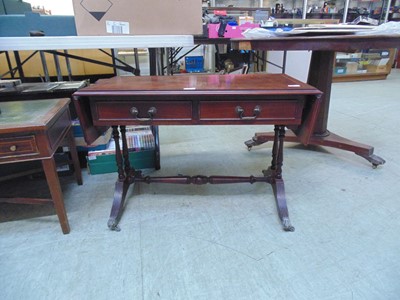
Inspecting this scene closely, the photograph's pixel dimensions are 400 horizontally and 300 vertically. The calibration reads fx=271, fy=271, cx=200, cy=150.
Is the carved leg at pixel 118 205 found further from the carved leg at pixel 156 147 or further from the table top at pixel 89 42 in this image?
the table top at pixel 89 42

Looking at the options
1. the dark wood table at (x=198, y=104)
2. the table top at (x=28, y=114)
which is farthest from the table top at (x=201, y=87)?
the table top at (x=28, y=114)

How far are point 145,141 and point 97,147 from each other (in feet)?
0.99

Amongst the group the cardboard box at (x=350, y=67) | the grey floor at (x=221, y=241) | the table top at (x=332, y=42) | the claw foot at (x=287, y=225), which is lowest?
the grey floor at (x=221, y=241)

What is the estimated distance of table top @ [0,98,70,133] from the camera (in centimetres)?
101

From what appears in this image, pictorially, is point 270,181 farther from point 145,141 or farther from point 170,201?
point 145,141

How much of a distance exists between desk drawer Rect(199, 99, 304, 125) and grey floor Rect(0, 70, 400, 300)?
1.66 feet

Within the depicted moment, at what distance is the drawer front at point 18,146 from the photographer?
101 cm

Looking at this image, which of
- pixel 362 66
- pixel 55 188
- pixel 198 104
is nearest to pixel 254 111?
pixel 198 104

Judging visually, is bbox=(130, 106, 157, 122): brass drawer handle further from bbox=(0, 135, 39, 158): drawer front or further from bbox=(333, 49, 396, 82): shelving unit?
bbox=(333, 49, 396, 82): shelving unit

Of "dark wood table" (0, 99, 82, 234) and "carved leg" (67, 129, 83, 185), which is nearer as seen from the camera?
"dark wood table" (0, 99, 82, 234)

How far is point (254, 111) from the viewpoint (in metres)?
1.09

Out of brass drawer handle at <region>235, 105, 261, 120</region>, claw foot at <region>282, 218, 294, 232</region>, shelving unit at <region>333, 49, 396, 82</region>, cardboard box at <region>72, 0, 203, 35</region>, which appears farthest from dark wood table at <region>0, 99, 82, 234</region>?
shelving unit at <region>333, 49, 396, 82</region>

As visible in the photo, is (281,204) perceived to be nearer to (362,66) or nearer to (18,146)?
(18,146)

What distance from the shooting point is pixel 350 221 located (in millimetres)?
1279
